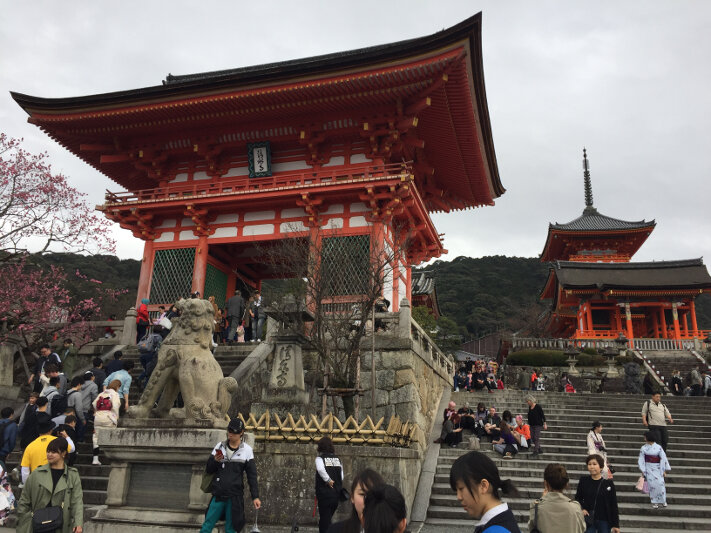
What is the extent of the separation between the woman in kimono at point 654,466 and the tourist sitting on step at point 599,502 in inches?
139

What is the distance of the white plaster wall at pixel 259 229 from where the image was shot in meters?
16.4

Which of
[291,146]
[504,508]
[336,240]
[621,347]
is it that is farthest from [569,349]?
[504,508]

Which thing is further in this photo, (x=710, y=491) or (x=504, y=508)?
(x=710, y=491)

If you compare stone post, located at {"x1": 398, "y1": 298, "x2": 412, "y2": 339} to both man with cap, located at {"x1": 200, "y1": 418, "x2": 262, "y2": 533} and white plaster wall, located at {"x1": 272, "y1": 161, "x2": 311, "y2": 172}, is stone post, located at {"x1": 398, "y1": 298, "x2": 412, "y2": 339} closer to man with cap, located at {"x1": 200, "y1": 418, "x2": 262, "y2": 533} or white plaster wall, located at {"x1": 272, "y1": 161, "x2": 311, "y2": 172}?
man with cap, located at {"x1": 200, "y1": 418, "x2": 262, "y2": 533}

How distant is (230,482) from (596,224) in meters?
43.3

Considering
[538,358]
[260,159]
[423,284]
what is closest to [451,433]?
[260,159]

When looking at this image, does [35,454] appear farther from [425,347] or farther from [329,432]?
[425,347]

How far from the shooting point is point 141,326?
45.8 feet

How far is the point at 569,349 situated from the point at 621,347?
302cm

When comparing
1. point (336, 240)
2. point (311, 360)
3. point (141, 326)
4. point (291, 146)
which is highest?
point (291, 146)

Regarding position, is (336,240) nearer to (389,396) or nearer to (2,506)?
(389,396)

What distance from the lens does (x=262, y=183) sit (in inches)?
644

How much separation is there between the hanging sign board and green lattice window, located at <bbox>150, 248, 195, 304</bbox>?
3.30 metres

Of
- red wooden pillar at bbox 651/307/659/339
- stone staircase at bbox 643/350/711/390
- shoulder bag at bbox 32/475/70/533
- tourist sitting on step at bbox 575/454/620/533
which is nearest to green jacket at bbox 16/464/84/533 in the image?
shoulder bag at bbox 32/475/70/533
